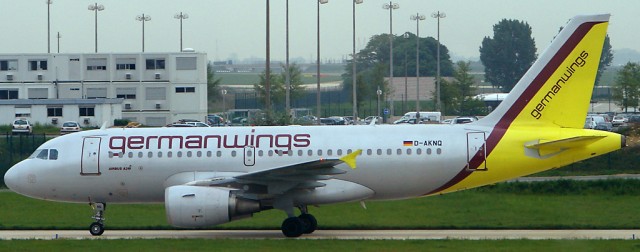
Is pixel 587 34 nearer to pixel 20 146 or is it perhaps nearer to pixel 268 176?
pixel 268 176

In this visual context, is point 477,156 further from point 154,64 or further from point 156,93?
point 154,64

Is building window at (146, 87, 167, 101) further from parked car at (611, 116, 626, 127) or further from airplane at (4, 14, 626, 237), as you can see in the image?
airplane at (4, 14, 626, 237)

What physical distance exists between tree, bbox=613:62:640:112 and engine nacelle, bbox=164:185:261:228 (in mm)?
88092

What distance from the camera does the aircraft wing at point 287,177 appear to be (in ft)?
91.8

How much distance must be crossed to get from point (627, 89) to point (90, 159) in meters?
88.3

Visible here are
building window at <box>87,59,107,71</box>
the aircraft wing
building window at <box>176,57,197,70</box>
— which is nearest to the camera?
the aircraft wing

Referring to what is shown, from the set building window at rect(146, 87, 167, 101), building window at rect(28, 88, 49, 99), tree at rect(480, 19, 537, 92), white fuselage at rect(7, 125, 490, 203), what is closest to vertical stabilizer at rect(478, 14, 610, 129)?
white fuselage at rect(7, 125, 490, 203)

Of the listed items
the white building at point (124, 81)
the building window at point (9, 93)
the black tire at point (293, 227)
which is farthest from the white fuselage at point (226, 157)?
the building window at point (9, 93)

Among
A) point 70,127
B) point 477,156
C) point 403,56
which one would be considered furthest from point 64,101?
point 403,56

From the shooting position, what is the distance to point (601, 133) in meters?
29.4

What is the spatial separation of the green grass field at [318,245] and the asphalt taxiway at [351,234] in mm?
1705

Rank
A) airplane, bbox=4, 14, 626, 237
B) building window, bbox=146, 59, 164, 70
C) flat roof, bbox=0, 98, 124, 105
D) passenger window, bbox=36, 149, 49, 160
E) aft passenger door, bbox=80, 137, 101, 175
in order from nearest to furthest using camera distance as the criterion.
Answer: airplane, bbox=4, 14, 626, 237 → aft passenger door, bbox=80, 137, 101, 175 → passenger window, bbox=36, 149, 49, 160 → flat roof, bbox=0, 98, 124, 105 → building window, bbox=146, 59, 164, 70

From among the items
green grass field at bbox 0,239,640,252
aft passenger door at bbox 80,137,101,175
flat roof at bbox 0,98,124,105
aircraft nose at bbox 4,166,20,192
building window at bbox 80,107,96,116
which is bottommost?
green grass field at bbox 0,239,640,252

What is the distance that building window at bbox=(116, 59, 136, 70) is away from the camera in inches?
3625
